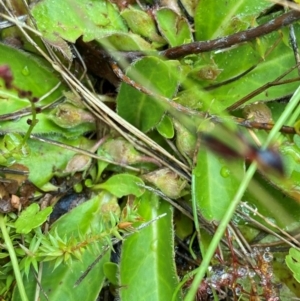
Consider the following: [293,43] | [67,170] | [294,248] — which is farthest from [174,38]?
[294,248]

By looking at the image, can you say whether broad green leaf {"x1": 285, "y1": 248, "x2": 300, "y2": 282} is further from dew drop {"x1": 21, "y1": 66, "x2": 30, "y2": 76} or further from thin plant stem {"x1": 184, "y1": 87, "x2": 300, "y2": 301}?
dew drop {"x1": 21, "y1": 66, "x2": 30, "y2": 76}

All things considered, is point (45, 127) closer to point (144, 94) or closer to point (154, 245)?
point (144, 94)

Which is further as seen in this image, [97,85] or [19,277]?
[97,85]

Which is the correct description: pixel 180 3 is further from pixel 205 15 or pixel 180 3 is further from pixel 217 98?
pixel 217 98

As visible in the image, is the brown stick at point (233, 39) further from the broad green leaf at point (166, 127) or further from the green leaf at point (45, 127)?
the green leaf at point (45, 127)

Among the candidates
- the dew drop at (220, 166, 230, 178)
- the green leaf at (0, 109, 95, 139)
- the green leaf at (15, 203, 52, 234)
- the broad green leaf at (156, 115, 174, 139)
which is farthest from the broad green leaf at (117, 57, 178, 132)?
the green leaf at (15, 203, 52, 234)

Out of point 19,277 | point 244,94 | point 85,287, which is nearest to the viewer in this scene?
point 19,277

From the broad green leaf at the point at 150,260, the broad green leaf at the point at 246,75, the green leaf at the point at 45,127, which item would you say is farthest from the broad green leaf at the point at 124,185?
the broad green leaf at the point at 246,75
